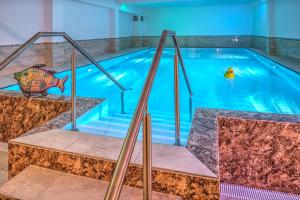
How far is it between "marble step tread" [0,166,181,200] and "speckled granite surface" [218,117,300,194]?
2.85 ft

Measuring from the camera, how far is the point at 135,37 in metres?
13.6

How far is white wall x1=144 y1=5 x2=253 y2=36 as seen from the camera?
12.6 meters

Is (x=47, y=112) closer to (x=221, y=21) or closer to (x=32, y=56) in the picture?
(x=32, y=56)

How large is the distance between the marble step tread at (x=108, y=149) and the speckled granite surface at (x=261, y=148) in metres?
0.27

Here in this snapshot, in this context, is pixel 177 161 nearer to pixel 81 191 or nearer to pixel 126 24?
pixel 81 191

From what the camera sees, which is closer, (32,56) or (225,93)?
(225,93)

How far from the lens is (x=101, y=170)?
167 cm

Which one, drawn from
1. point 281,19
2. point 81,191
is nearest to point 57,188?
point 81,191

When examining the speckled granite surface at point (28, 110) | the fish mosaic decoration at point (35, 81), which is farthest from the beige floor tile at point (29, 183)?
the fish mosaic decoration at point (35, 81)

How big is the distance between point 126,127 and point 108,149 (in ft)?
2.09

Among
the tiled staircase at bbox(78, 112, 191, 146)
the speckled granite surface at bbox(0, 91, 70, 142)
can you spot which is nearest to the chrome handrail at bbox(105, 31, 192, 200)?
the tiled staircase at bbox(78, 112, 191, 146)

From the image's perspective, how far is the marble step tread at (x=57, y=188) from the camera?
1.47m

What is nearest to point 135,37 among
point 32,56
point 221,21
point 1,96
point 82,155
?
point 221,21

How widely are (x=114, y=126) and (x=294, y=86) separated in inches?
150
